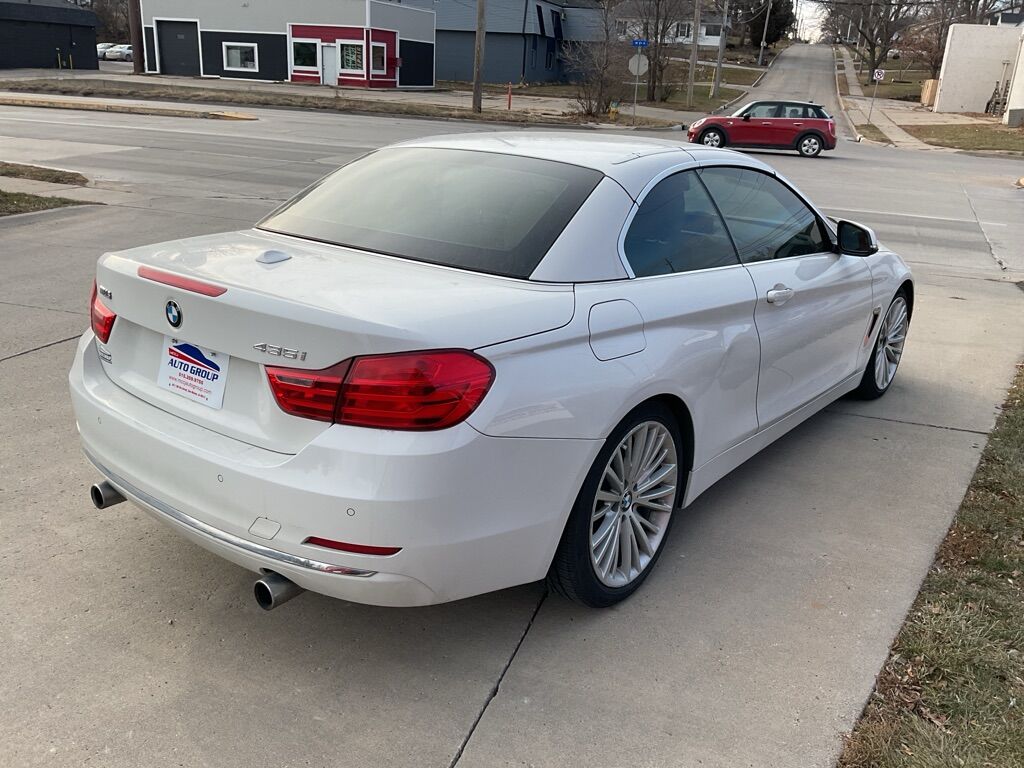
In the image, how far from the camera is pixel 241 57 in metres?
50.1

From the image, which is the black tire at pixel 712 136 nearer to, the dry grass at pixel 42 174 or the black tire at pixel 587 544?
the dry grass at pixel 42 174

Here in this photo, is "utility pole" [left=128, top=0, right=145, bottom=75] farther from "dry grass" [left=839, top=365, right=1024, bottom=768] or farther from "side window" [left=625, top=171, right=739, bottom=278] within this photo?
"dry grass" [left=839, top=365, right=1024, bottom=768]

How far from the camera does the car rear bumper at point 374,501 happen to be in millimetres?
2523

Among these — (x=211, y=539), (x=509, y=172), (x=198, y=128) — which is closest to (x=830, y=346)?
(x=509, y=172)

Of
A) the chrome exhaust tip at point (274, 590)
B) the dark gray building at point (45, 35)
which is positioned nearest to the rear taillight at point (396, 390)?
the chrome exhaust tip at point (274, 590)

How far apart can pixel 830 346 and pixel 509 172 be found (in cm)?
210

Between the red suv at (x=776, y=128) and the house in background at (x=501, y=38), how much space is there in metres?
35.7

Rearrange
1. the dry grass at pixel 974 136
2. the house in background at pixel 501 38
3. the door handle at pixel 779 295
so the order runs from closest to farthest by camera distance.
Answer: the door handle at pixel 779 295 < the dry grass at pixel 974 136 < the house in background at pixel 501 38

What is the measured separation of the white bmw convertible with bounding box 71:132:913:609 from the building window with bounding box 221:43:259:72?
50289 mm

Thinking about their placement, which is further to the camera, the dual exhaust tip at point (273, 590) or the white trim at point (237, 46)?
the white trim at point (237, 46)

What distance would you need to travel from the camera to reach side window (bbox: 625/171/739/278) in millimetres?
3457

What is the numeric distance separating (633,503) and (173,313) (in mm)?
1742

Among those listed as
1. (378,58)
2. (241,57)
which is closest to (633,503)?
(378,58)

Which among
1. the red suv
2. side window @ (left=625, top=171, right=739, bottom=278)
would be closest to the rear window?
side window @ (left=625, top=171, right=739, bottom=278)
